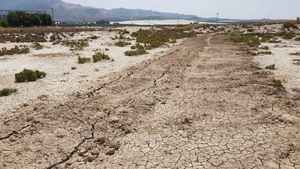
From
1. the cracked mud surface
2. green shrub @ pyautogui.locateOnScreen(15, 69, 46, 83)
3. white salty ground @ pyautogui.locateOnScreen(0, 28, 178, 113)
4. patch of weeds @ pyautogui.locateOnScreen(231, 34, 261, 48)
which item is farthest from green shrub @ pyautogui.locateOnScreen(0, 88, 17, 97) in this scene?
patch of weeds @ pyautogui.locateOnScreen(231, 34, 261, 48)

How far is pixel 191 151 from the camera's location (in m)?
9.43

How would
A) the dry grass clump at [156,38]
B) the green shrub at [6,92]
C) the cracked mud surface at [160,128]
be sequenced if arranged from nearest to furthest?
the cracked mud surface at [160,128] → the green shrub at [6,92] → the dry grass clump at [156,38]

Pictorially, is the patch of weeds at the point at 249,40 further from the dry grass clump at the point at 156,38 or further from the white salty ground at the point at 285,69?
the white salty ground at the point at 285,69

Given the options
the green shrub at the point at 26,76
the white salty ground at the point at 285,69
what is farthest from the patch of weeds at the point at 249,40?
the green shrub at the point at 26,76

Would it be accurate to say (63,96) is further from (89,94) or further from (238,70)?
(238,70)

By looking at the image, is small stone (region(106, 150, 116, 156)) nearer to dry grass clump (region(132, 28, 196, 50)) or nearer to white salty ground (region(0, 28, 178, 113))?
white salty ground (region(0, 28, 178, 113))

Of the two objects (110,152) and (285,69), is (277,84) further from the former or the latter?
(110,152)

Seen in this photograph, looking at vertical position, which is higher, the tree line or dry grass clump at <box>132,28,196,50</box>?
the tree line

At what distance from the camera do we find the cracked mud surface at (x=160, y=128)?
29.6 feet

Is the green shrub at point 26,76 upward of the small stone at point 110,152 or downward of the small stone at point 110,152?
upward

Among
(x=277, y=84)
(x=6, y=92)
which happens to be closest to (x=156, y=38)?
(x=277, y=84)

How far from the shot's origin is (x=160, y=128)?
441 inches

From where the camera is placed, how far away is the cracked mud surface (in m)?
9.02

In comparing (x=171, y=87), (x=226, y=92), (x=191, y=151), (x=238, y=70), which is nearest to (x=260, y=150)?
(x=191, y=151)
